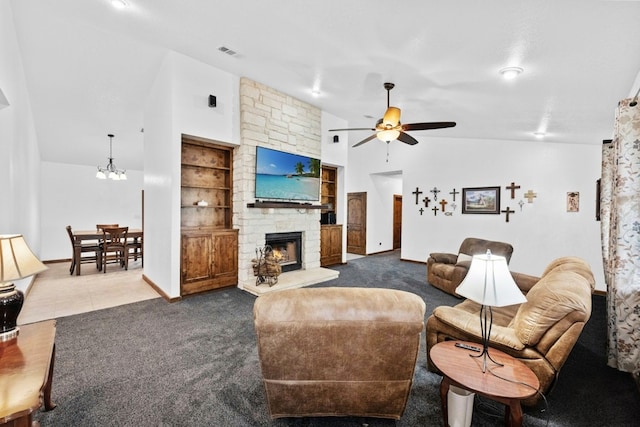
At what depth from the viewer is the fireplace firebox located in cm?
546

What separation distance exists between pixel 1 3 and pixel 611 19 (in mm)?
4624

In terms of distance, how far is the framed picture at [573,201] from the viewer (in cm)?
524

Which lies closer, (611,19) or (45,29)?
(611,19)

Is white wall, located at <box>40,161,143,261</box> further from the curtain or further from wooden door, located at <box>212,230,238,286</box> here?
the curtain

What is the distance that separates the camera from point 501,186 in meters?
6.11

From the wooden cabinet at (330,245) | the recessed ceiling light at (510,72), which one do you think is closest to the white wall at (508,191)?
the wooden cabinet at (330,245)

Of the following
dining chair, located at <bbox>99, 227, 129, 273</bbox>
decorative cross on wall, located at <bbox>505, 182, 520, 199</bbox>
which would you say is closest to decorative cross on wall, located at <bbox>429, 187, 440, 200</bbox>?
decorative cross on wall, located at <bbox>505, 182, 520, 199</bbox>

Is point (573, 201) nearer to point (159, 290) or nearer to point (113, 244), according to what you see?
point (159, 290)

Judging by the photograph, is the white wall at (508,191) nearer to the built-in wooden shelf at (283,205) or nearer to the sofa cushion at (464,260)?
the sofa cushion at (464,260)

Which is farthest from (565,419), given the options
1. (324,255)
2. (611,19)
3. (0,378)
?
(324,255)

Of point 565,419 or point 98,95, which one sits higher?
point 98,95

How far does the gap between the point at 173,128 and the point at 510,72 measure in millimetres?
4089

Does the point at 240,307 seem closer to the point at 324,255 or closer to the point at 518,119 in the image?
the point at 324,255

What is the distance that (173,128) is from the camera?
404 centimetres
